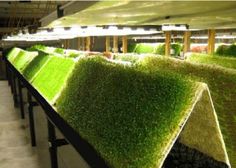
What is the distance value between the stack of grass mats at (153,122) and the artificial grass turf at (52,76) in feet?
2.95

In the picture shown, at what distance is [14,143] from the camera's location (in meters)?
3.72

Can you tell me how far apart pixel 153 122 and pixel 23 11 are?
916cm

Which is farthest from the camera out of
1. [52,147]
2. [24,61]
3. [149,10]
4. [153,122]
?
[24,61]

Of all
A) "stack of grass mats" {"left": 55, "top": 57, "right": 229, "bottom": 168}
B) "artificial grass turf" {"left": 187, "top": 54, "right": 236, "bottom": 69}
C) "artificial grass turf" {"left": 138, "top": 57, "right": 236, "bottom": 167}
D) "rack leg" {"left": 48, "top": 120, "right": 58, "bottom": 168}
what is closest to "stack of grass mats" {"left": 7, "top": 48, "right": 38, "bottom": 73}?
"rack leg" {"left": 48, "top": 120, "right": 58, "bottom": 168}

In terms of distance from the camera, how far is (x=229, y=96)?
91cm

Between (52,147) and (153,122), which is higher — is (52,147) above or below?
below

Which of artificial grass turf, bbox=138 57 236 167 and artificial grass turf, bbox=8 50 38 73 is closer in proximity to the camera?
artificial grass turf, bbox=138 57 236 167

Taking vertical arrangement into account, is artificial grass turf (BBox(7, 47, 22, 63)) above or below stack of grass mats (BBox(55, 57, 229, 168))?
above

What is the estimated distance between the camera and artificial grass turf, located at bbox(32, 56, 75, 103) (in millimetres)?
2102

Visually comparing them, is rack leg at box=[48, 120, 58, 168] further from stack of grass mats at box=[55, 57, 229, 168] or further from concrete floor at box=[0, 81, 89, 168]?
stack of grass mats at box=[55, 57, 229, 168]

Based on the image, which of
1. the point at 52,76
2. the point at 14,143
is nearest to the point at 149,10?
the point at 52,76

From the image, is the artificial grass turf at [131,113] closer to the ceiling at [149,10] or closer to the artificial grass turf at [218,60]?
the ceiling at [149,10]

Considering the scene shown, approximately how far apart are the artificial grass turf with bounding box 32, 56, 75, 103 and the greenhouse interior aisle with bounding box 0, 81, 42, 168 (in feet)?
3.08

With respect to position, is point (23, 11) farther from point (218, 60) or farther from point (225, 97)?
point (225, 97)
